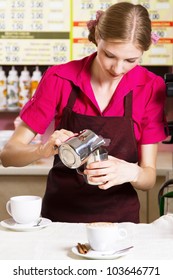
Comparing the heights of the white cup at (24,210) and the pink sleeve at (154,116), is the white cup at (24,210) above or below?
below

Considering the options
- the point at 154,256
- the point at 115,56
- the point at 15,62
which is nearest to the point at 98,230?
the point at 154,256

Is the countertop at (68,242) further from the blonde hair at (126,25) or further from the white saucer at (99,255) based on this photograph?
the blonde hair at (126,25)

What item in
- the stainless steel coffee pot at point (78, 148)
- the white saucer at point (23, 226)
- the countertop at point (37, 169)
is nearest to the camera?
the stainless steel coffee pot at point (78, 148)

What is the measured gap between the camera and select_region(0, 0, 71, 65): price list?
380 centimetres

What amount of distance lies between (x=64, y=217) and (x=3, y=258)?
76 centimetres

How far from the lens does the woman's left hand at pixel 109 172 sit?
6.37 ft

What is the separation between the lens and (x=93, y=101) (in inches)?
93.0

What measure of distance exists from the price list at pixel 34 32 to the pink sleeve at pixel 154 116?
1.52 metres

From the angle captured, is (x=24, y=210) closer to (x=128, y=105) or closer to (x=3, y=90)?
(x=128, y=105)

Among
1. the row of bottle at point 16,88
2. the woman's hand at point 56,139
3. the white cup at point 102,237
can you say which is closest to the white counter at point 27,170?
the row of bottle at point 16,88

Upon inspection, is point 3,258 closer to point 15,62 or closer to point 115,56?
point 115,56

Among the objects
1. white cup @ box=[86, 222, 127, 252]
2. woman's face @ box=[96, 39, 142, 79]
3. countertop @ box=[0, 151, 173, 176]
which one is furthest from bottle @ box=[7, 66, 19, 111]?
white cup @ box=[86, 222, 127, 252]

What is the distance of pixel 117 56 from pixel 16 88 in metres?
1.89

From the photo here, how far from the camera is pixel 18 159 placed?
2293 mm
